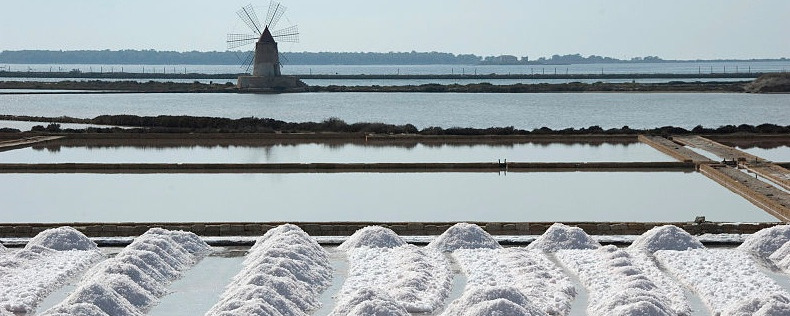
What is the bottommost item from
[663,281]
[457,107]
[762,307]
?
[663,281]

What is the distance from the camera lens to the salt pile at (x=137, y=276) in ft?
30.1

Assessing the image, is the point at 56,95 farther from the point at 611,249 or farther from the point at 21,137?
the point at 611,249

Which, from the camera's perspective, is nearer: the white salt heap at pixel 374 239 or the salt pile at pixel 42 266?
the salt pile at pixel 42 266

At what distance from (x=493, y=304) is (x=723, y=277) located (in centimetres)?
300

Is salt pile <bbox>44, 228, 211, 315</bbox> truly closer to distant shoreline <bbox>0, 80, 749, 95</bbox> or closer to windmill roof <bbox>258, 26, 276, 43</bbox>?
windmill roof <bbox>258, 26, 276, 43</bbox>

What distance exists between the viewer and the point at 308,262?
11.2 meters

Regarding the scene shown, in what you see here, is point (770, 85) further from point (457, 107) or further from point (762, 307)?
point (762, 307)

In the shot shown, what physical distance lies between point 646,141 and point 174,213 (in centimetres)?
1241

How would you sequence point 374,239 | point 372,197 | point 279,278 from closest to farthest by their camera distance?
point 279,278
point 374,239
point 372,197

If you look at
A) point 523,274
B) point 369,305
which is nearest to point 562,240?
point 523,274

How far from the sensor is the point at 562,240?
12438 millimetres

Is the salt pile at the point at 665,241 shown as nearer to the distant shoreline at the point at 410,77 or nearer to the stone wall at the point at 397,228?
the stone wall at the point at 397,228

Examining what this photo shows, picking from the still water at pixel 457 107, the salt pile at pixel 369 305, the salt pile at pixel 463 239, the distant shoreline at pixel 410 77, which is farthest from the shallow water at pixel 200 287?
the distant shoreline at pixel 410 77

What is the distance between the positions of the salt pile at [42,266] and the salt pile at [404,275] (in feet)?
8.23
